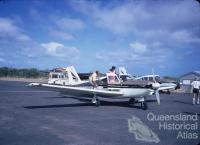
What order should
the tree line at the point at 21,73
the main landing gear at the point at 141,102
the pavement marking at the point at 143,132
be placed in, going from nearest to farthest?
the pavement marking at the point at 143,132 → the main landing gear at the point at 141,102 → the tree line at the point at 21,73

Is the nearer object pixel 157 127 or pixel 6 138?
pixel 6 138

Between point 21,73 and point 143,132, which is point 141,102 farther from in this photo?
point 21,73

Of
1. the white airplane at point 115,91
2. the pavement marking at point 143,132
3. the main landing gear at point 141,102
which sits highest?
the white airplane at point 115,91

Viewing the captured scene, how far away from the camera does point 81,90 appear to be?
47.1 feet

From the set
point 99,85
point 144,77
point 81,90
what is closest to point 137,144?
point 81,90

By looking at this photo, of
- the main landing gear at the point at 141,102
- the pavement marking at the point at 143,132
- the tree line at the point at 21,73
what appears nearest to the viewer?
the pavement marking at the point at 143,132

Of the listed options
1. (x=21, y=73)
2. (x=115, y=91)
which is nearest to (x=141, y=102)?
(x=115, y=91)

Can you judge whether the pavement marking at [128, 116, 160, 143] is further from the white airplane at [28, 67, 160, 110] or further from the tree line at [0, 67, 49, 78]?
the tree line at [0, 67, 49, 78]

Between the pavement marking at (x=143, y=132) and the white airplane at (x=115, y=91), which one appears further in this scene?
the white airplane at (x=115, y=91)

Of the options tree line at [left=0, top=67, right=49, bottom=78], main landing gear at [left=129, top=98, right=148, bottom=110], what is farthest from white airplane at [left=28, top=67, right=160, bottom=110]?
tree line at [left=0, top=67, right=49, bottom=78]

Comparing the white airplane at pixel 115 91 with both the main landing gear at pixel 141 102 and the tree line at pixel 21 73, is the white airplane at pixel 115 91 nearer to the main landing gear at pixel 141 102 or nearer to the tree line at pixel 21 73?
the main landing gear at pixel 141 102

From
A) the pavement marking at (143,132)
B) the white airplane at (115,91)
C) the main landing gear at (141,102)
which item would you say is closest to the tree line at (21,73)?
the main landing gear at (141,102)

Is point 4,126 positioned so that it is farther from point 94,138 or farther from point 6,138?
point 94,138

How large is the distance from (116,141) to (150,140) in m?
1.00
